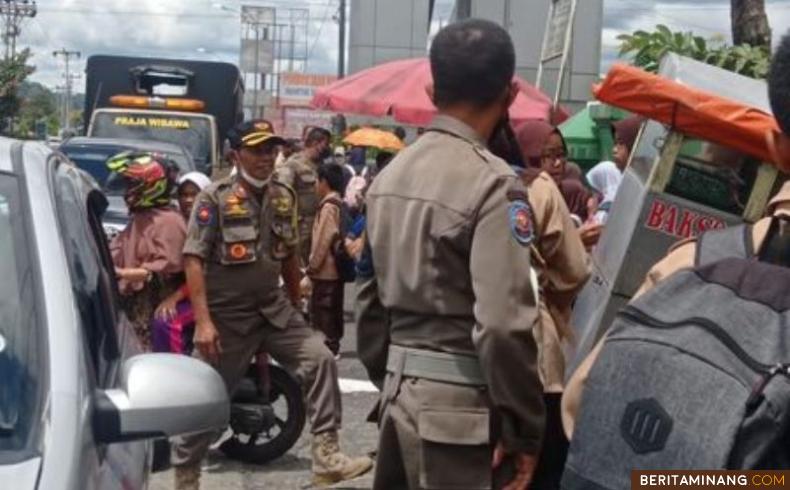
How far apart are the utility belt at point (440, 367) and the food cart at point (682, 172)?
0.62 meters

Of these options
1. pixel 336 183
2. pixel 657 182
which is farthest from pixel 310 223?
pixel 657 182

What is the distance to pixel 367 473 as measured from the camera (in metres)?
6.82

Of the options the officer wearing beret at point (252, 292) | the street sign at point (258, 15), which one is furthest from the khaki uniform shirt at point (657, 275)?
the street sign at point (258, 15)

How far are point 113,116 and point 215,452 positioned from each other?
1233cm

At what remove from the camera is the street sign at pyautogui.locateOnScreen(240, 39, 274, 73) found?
2781 inches

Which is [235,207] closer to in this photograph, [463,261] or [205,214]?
[205,214]

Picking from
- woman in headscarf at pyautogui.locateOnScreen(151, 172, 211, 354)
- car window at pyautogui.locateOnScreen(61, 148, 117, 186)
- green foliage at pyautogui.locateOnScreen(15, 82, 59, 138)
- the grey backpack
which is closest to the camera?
the grey backpack

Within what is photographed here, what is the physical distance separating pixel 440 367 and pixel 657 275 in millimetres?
1342

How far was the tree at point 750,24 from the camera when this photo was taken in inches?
366

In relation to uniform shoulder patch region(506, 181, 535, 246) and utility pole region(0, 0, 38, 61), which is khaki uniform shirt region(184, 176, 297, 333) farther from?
utility pole region(0, 0, 38, 61)

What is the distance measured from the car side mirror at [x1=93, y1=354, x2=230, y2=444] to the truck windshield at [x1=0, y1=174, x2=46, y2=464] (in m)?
0.15

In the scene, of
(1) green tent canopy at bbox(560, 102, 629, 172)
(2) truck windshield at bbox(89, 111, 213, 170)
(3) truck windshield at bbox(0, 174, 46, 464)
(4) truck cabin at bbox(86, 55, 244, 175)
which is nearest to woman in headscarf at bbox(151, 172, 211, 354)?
(3) truck windshield at bbox(0, 174, 46, 464)

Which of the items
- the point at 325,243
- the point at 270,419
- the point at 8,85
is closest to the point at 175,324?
the point at 270,419

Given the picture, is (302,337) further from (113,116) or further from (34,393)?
(113,116)
